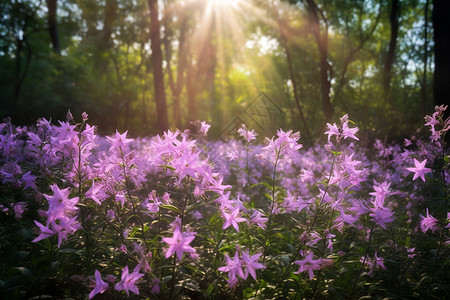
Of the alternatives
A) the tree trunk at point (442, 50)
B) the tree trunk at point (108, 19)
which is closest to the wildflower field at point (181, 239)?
the tree trunk at point (442, 50)

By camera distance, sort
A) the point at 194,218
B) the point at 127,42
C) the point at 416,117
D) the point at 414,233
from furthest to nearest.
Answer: the point at 127,42, the point at 416,117, the point at 194,218, the point at 414,233

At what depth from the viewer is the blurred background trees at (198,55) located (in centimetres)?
1847

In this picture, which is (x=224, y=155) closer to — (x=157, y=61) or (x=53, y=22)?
(x=157, y=61)

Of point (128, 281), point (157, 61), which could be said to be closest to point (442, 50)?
point (128, 281)

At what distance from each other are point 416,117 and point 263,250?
64.2 feet

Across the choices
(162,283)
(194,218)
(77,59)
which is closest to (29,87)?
(77,59)

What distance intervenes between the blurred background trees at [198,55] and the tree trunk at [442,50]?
5466 millimetres

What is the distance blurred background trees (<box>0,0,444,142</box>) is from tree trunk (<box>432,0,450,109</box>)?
5.47m

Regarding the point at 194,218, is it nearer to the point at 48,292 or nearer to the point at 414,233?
the point at 48,292

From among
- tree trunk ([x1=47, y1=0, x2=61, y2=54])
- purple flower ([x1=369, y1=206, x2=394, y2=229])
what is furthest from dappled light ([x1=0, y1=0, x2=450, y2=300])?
tree trunk ([x1=47, y1=0, x2=61, y2=54])

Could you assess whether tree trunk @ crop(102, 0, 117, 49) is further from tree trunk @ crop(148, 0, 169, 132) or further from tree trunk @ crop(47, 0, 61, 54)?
tree trunk @ crop(148, 0, 169, 132)

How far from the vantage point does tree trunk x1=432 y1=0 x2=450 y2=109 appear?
6.68 meters

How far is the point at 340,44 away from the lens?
28812mm

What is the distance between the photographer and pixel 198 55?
89.9 feet
